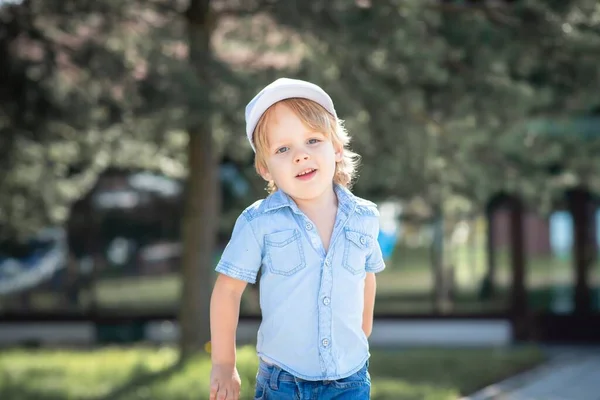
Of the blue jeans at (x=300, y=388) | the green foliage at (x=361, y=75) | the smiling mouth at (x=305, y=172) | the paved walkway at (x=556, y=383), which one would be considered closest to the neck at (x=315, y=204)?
the smiling mouth at (x=305, y=172)

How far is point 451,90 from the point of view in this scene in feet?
32.6

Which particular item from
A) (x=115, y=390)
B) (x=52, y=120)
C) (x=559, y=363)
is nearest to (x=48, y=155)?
(x=52, y=120)

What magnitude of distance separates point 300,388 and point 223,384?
0.24 meters

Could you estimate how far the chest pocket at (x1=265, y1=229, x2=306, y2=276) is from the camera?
3.32 meters

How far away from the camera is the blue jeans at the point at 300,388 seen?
3299 mm

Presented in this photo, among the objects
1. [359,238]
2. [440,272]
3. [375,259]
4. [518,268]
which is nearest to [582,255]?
[518,268]

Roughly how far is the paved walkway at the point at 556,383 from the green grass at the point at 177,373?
0.72 feet

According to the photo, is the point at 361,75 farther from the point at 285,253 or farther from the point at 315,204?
the point at 285,253

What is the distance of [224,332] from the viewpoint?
10.8 feet

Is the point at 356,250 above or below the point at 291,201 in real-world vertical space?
below

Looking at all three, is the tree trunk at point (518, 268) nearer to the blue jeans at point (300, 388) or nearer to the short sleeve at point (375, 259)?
the short sleeve at point (375, 259)

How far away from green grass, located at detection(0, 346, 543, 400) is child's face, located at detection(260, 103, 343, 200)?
430 centimetres

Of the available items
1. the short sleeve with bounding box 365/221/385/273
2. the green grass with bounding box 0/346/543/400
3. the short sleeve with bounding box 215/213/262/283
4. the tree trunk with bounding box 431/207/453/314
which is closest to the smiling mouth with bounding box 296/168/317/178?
the short sleeve with bounding box 215/213/262/283

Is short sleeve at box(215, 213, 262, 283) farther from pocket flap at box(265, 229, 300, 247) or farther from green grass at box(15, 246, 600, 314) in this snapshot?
green grass at box(15, 246, 600, 314)
